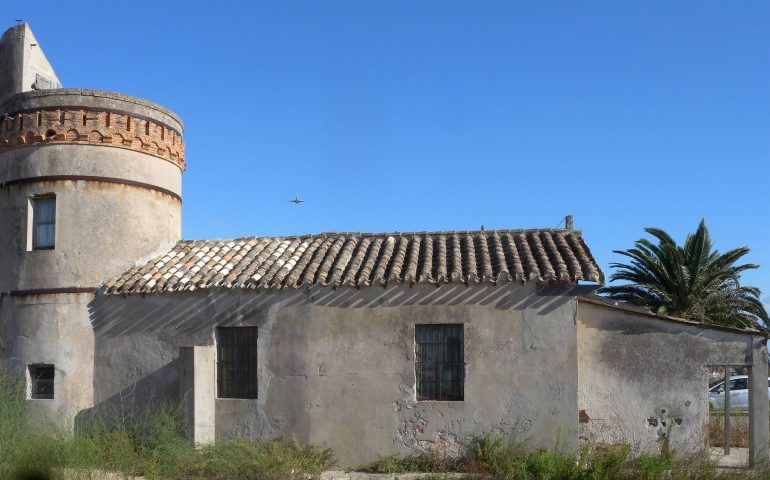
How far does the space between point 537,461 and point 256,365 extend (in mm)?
4857

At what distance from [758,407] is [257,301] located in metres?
8.27

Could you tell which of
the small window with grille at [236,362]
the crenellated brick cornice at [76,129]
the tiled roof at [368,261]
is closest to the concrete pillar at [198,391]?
the small window with grille at [236,362]

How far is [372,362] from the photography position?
1155 centimetres

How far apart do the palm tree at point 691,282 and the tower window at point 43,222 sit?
585 inches

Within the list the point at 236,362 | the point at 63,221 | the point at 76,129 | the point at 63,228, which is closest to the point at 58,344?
the point at 63,228

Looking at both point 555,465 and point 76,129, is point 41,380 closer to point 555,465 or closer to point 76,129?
point 76,129

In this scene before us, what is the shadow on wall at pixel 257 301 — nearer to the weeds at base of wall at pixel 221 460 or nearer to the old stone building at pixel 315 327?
the old stone building at pixel 315 327

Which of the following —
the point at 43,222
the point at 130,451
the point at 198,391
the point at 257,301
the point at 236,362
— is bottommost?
the point at 130,451

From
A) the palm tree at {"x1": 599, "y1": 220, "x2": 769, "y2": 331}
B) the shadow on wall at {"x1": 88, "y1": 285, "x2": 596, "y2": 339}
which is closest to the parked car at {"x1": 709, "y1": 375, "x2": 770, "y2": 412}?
the palm tree at {"x1": 599, "y1": 220, "x2": 769, "y2": 331}

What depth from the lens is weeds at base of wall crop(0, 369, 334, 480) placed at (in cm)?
848

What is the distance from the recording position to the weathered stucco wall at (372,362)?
11023 millimetres

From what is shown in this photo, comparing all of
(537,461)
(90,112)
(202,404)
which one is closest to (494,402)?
(537,461)

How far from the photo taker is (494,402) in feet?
36.5

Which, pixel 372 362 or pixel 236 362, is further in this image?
pixel 236 362
